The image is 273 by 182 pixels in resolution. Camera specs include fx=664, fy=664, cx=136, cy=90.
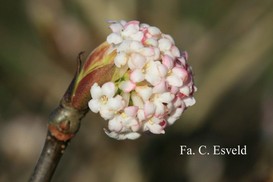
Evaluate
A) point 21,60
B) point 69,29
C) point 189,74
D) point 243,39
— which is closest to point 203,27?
point 243,39

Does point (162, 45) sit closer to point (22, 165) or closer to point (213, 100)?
point (213, 100)

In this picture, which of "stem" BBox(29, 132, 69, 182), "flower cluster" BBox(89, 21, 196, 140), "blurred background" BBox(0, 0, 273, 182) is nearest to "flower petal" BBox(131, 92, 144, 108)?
"flower cluster" BBox(89, 21, 196, 140)

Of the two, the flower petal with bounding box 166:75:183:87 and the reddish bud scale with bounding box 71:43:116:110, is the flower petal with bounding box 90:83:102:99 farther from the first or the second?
the flower petal with bounding box 166:75:183:87

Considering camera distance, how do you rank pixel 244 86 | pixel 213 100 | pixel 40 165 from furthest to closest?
pixel 244 86 < pixel 213 100 < pixel 40 165

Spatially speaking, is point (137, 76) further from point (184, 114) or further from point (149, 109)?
point (184, 114)

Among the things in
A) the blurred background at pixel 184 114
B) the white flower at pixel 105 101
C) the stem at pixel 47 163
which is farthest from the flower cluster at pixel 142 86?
the blurred background at pixel 184 114

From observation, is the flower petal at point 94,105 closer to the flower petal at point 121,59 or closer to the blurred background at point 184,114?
the flower petal at point 121,59

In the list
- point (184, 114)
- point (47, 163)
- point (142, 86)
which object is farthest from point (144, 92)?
point (184, 114)
